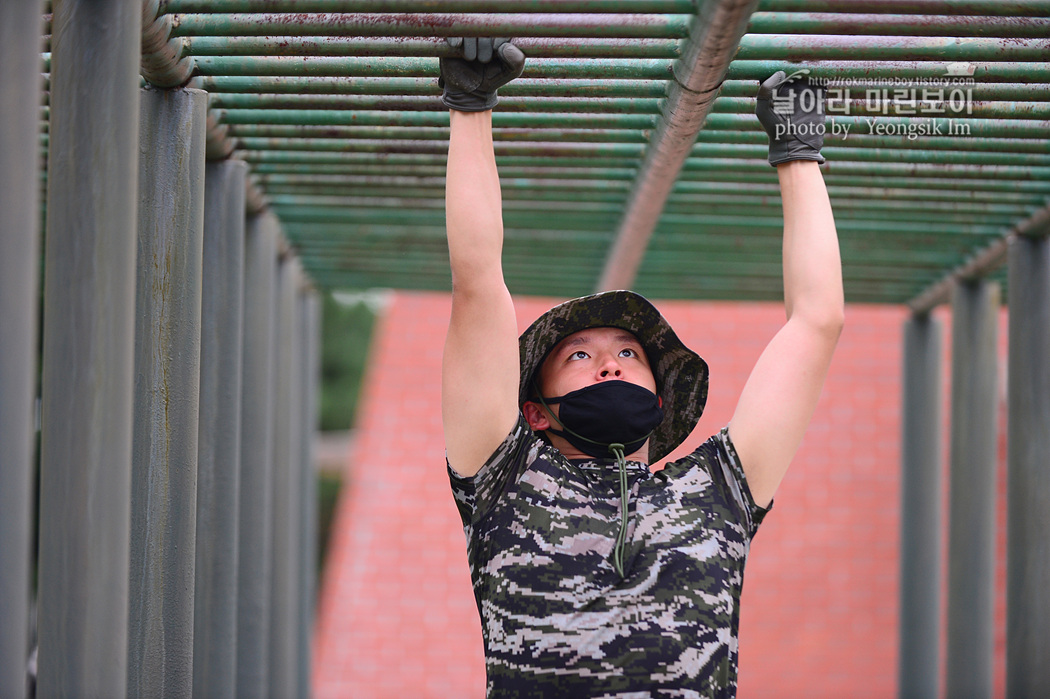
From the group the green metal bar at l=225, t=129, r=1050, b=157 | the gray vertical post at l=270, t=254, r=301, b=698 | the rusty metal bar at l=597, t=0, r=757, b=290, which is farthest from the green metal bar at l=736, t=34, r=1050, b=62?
the gray vertical post at l=270, t=254, r=301, b=698

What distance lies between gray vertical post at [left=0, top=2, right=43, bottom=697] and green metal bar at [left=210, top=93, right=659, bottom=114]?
1302 mm

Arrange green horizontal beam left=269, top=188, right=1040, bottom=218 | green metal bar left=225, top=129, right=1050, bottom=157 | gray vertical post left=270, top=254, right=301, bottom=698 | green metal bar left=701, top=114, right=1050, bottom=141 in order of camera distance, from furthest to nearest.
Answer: gray vertical post left=270, top=254, right=301, bottom=698 → green horizontal beam left=269, top=188, right=1040, bottom=218 → green metal bar left=225, top=129, right=1050, bottom=157 → green metal bar left=701, top=114, right=1050, bottom=141

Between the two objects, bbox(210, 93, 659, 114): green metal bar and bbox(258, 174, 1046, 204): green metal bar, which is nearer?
bbox(210, 93, 659, 114): green metal bar

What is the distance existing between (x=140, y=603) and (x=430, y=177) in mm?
2195

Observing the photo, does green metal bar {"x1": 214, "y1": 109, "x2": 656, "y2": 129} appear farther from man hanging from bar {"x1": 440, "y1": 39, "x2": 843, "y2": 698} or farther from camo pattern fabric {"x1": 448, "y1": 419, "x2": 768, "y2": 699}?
camo pattern fabric {"x1": 448, "y1": 419, "x2": 768, "y2": 699}

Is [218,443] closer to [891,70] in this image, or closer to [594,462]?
[594,462]

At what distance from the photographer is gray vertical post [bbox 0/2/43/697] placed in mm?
2221

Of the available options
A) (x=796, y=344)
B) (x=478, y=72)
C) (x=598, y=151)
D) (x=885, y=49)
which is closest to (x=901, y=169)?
(x=885, y=49)

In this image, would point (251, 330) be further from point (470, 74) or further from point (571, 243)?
point (470, 74)

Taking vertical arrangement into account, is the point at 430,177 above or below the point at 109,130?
above

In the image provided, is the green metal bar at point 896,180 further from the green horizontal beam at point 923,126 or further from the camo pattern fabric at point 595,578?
the camo pattern fabric at point 595,578

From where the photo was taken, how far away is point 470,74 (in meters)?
2.82

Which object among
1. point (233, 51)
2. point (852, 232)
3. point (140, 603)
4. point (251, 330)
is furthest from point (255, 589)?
point (852, 232)

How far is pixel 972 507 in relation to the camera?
5316 mm
